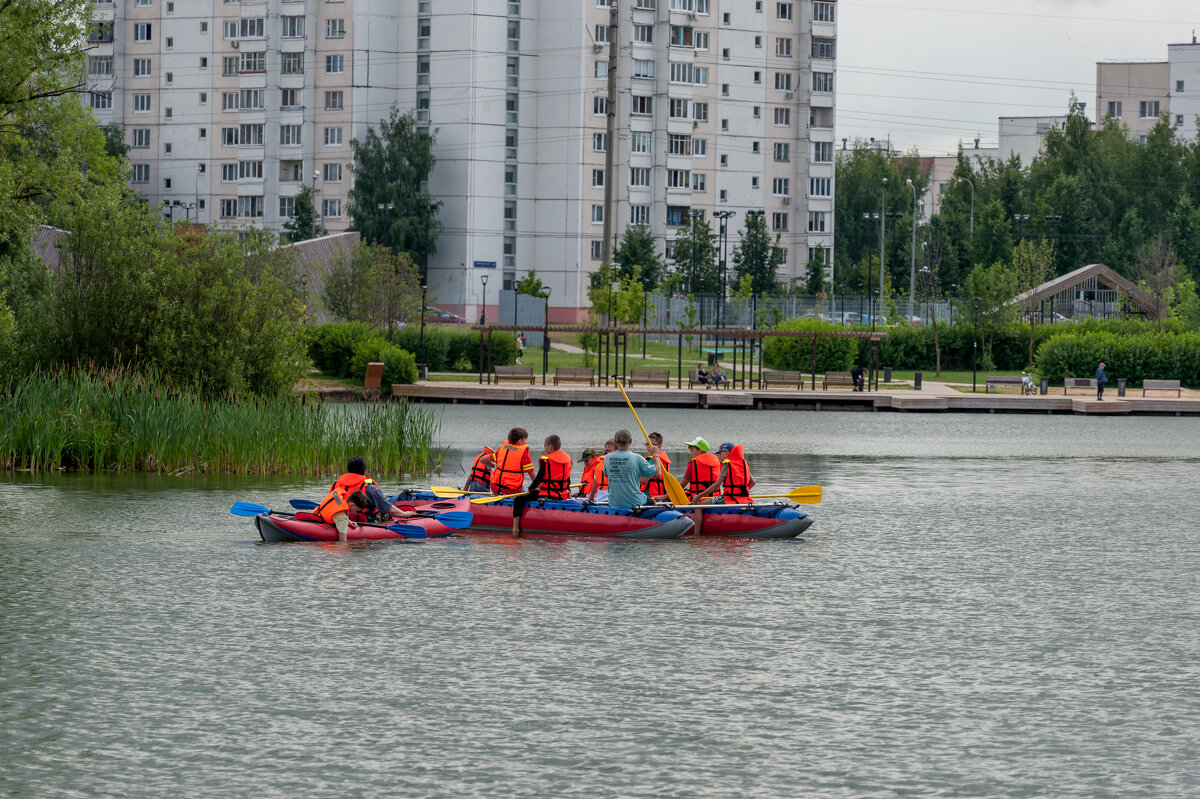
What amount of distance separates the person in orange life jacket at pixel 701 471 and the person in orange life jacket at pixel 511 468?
8.93 feet

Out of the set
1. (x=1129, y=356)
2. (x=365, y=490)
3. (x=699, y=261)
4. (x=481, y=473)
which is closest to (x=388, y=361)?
(x=481, y=473)

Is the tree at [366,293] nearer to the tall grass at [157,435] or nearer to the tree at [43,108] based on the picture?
the tree at [43,108]

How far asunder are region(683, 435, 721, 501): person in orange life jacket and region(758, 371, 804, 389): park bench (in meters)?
41.3

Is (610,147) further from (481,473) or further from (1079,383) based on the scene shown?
(481,473)

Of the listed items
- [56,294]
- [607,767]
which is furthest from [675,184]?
[607,767]

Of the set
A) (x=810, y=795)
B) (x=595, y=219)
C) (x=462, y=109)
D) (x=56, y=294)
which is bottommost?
(x=810, y=795)

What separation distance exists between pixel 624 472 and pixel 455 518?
2.94 m

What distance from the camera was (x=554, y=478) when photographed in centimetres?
2523

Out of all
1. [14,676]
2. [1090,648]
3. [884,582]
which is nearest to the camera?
[14,676]

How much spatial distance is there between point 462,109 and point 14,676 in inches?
4006

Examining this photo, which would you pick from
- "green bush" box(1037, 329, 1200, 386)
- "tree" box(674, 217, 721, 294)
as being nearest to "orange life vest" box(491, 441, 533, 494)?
"green bush" box(1037, 329, 1200, 386)

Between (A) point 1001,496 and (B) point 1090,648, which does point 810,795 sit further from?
(A) point 1001,496

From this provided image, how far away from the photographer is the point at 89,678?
14.8m

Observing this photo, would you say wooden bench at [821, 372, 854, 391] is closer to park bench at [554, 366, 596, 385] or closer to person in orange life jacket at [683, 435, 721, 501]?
park bench at [554, 366, 596, 385]
